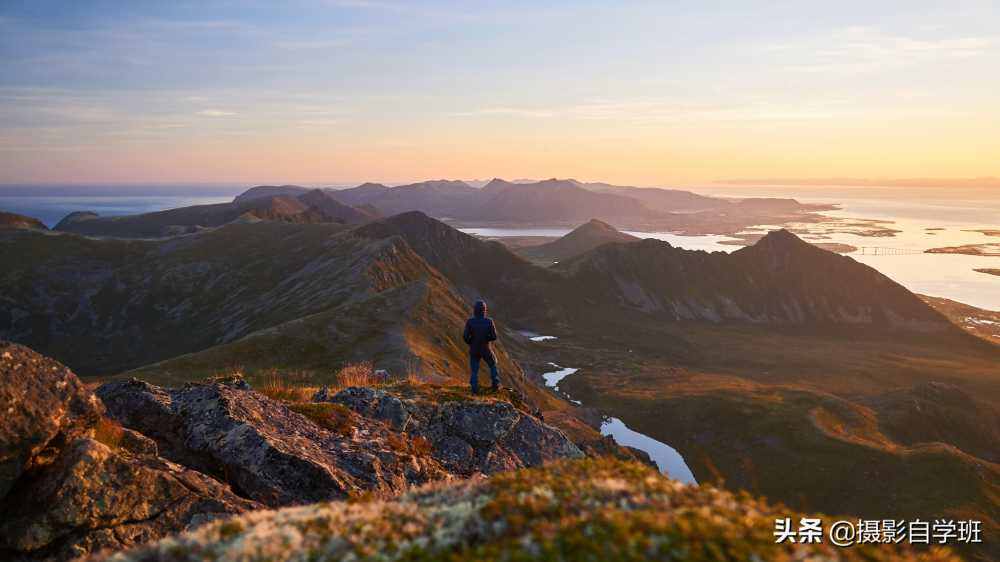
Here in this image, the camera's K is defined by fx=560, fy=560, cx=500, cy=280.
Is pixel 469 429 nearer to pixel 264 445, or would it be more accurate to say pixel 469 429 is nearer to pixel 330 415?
pixel 330 415

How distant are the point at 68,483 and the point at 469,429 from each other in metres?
12.3

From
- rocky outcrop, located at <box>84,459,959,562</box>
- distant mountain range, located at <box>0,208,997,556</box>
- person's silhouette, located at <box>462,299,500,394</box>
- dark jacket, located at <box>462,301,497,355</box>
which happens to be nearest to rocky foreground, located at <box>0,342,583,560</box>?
person's silhouette, located at <box>462,299,500,394</box>

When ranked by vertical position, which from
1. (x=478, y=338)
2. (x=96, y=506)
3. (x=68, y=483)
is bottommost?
(x=96, y=506)

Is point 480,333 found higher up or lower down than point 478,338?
higher up

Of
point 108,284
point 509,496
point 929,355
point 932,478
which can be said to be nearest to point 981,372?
point 929,355

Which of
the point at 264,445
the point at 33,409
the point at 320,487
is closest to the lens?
the point at 33,409

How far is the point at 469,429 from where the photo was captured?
2084 centimetres

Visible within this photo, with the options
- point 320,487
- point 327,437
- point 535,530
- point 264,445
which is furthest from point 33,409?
point 535,530

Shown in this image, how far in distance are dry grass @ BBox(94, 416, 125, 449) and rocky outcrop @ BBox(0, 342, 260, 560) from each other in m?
0.11

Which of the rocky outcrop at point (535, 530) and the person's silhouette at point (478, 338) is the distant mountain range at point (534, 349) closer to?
the person's silhouette at point (478, 338)

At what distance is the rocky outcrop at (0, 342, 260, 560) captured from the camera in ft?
35.9

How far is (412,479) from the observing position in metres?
17.1

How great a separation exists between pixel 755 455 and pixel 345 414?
7862cm

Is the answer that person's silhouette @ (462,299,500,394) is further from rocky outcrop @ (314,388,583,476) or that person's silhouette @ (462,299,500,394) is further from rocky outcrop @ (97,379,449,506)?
rocky outcrop @ (97,379,449,506)
